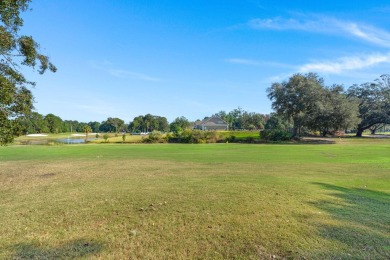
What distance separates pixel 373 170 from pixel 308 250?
1161 cm

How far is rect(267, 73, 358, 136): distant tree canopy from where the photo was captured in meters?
46.0

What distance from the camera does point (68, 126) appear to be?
157500 mm

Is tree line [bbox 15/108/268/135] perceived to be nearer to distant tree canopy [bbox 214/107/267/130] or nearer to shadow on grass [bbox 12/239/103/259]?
distant tree canopy [bbox 214/107/267/130]

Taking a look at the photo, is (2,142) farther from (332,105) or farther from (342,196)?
(332,105)

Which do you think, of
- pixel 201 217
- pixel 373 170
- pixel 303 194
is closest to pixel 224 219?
pixel 201 217

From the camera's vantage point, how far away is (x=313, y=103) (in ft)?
→ 160

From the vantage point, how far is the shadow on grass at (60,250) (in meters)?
4.10

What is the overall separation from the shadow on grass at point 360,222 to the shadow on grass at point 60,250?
407 cm

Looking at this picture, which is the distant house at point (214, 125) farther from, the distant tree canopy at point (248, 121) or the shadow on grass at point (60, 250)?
the shadow on grass at point (60, 250)

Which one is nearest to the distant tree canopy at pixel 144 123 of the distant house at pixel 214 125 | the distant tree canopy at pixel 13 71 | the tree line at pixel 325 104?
the distant house at pixel 214 125

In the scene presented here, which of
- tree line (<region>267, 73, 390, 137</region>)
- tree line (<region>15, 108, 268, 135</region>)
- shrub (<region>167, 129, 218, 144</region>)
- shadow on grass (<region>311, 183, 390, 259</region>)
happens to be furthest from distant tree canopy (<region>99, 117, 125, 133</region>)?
shadow on grass (<region>311, 183, 390, 259</region>)

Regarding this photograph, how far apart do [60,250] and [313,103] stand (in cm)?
5074

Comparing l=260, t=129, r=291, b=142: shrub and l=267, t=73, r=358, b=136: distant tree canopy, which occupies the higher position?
l=267, t=73, r=358, b=136: distant tree canopy

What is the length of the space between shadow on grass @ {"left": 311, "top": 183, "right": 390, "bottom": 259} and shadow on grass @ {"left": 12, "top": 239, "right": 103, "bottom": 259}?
4068 mm
